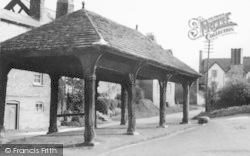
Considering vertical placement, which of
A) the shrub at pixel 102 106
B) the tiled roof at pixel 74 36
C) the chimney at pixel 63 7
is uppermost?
the chimney at pixel 63 7

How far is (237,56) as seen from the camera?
64.1 metres

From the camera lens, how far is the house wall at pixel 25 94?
1117 inches

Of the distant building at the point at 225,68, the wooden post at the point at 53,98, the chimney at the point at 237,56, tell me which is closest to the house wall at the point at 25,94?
the wooden post at the point at 53,98

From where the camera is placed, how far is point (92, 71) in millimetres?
12594

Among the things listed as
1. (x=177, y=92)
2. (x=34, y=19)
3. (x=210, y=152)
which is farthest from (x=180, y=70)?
(x=177, y=92)

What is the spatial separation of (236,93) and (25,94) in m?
22.4

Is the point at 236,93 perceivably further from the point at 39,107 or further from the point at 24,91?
the point at 24,91

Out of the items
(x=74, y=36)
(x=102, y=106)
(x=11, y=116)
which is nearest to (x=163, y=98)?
(x=74, y=36)

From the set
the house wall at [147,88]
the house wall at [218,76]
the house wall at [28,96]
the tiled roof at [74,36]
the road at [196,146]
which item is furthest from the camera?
the house wall at [218,76]

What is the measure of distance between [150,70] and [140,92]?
2918 centimetres

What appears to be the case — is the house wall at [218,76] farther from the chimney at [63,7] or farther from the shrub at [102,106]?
the chimney at [63,7]

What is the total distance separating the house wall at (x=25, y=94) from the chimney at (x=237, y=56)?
4172 centimetres

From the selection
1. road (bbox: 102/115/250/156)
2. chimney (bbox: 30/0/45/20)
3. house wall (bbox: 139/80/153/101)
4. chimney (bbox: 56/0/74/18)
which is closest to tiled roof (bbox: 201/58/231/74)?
house wall (bbox: 139/80/153/101)

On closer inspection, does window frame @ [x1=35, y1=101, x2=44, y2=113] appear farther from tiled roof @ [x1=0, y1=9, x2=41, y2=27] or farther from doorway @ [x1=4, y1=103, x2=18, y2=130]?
tiled roof @ [x1=0, y1=9, x2=41, y2=27]
